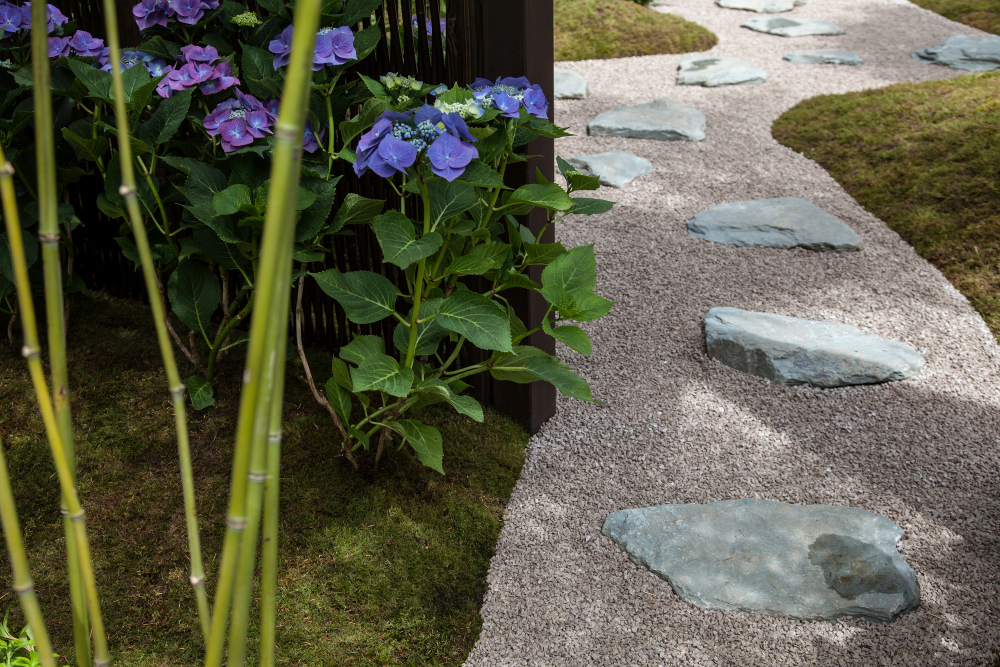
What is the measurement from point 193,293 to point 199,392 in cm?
25

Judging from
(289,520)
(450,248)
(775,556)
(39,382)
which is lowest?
(775,556)

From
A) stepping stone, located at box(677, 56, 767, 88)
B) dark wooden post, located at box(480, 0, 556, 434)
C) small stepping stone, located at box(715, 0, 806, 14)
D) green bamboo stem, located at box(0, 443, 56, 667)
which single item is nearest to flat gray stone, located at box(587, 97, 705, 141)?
stepping stone, located at box(677, 56, 767, 88)

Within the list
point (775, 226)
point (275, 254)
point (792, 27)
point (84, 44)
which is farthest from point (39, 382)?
point (792, 27)

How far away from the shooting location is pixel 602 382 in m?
2.52

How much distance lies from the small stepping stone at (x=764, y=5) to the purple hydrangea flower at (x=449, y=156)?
7793mm

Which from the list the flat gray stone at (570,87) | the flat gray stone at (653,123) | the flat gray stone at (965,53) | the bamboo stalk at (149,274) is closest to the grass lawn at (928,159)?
the flat gray stone at (653,123)

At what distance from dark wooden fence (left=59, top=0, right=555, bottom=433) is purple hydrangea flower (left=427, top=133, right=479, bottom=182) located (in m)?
0.57

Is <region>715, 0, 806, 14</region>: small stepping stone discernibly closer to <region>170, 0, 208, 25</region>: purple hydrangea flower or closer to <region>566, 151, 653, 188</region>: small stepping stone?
<region>566, 151, 653, 188</region>: small stepping stone

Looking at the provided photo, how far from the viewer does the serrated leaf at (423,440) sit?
1652mm

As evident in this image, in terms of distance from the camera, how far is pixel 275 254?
571mm

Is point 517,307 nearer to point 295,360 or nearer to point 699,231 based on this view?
point 295,360

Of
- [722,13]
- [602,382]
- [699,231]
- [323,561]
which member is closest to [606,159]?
[699,231]

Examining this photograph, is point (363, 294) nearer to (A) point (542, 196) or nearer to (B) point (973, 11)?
(A) point (542, 196)

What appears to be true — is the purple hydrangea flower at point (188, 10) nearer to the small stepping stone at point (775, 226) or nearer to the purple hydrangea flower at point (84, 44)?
the purple hydrangea flower at point (84, 44)
